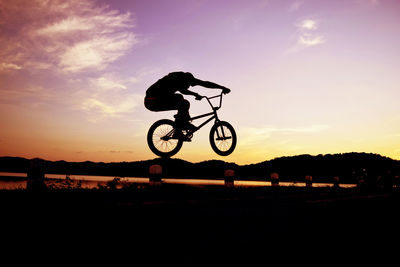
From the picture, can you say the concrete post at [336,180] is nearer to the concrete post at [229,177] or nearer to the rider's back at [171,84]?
the concrete post at [229,177]

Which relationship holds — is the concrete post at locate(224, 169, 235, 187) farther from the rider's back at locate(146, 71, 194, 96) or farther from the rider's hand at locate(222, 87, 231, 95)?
the rider's back at locate(146, 71, 194, 96)

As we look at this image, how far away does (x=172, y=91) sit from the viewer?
895 cm

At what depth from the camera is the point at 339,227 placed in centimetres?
424

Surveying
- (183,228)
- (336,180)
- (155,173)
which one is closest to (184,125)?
(155,173)

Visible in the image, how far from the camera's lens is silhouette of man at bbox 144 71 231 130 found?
8719 millimetres

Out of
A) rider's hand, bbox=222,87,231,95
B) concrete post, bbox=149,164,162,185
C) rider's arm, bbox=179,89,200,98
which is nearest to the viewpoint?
rider's arm, bbox=179,89,200,98

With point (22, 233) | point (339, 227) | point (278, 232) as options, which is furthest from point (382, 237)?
point (22, 233)

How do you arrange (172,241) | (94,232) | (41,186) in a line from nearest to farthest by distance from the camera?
(172,241), (94,232), (41,186)

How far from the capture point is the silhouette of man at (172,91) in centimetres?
872

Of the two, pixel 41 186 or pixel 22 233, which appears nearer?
pixel 22 233

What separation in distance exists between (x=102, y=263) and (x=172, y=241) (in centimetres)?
83

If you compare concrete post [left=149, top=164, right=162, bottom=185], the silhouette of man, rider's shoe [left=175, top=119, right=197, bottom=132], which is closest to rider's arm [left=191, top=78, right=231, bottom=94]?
the silhouette of man

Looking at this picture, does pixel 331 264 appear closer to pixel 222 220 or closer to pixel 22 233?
pixel 222 220

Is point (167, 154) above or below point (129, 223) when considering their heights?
above
